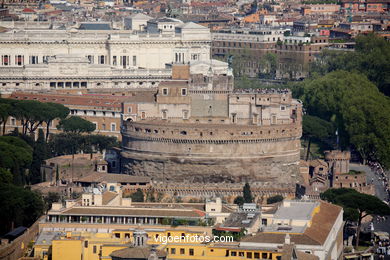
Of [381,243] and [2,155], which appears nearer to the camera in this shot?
[381,243]

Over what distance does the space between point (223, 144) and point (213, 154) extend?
3.10 feet

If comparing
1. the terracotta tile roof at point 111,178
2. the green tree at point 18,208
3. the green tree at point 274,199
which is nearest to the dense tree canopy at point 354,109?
the green tree at point 274,199

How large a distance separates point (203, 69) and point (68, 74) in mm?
13102

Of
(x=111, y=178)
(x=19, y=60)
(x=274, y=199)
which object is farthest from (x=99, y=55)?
(x=274, y=199)

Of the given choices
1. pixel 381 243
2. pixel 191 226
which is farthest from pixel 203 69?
pixel 191 226

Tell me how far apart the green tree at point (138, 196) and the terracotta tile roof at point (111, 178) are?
152 centimetres

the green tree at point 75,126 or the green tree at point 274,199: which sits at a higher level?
the green tree at point 75,126

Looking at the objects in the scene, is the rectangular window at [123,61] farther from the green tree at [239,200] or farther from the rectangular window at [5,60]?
the green tree at [239,200]

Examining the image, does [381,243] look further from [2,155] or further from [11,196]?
[2,155]

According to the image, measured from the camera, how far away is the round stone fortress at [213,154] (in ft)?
429

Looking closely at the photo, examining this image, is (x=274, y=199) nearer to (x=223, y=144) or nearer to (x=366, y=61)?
(x=223, y=144)

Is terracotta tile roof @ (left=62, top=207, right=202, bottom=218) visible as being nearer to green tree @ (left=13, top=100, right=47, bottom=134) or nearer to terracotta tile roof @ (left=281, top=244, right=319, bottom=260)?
terracotta tile roof @ (left=281, top=244, right=319, bottom=260)

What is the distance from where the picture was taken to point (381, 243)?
110000 millimetres

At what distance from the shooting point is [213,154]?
429 ft
